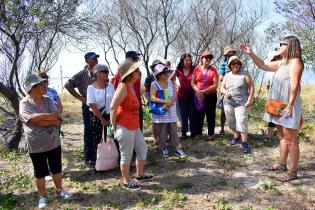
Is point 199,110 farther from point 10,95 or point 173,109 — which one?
point 10,95

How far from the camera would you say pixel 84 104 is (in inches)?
206

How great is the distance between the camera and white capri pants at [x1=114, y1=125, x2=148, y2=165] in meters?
4.32

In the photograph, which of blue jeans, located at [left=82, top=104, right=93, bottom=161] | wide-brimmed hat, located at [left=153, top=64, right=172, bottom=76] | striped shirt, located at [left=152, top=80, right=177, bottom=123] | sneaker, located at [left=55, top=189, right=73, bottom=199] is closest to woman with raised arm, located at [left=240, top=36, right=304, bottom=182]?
wide-brimmed hat, located at [left=153, top=64, right=172, bottom=76]

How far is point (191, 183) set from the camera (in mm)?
4625

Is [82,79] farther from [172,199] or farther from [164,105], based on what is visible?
[172,199]

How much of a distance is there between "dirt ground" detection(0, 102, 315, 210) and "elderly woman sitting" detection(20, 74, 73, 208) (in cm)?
48

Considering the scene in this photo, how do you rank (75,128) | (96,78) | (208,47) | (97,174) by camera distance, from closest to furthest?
1. (96,78)
2. (97,174)
3. (75,128)
4. (208,47)

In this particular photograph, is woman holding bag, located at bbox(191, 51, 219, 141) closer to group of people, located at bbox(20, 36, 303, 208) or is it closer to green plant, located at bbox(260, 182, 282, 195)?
group of people, located at bbox(20, 36, 303, 208)

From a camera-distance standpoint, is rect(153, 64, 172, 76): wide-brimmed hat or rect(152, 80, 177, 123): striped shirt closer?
rect(153, 64, 172, 76): wide-brimmed hat

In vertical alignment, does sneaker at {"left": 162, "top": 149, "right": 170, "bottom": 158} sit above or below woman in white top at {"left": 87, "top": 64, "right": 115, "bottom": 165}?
below

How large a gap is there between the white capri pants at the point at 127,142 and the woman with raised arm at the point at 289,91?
1722 mm

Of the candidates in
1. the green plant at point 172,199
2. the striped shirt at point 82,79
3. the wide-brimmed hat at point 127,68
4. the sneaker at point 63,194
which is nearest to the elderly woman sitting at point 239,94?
the green plant at point 172,199

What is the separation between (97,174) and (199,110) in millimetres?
2289

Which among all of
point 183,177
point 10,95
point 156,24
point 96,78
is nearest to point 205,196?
point 183,177
